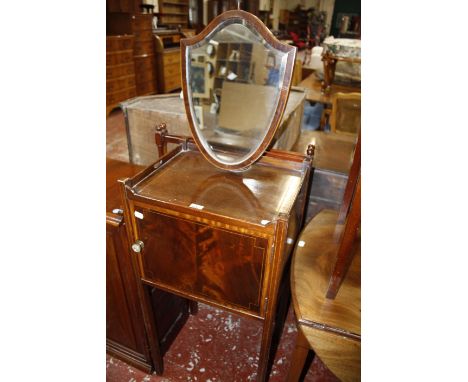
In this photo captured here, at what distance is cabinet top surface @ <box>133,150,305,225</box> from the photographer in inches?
36.5

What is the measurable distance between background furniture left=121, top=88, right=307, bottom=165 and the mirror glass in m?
0.38

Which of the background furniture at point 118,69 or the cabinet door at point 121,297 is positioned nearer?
the cabinet door at point 121,297

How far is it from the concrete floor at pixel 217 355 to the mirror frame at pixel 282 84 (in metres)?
0.74

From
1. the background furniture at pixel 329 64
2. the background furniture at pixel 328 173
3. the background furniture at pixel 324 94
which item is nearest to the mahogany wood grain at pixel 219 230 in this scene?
the background furniture at pixel 328 173

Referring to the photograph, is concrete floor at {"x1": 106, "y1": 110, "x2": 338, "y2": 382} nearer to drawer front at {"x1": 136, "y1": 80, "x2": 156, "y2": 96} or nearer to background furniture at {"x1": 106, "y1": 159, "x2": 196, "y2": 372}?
background furniture at {"x1": 106, "y1": 159, "x2": 196, "y2": 372}

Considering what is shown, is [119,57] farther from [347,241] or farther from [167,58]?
[347,241]

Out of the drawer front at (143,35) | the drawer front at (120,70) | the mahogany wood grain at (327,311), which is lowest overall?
the mahogany wood grain at (327,311)

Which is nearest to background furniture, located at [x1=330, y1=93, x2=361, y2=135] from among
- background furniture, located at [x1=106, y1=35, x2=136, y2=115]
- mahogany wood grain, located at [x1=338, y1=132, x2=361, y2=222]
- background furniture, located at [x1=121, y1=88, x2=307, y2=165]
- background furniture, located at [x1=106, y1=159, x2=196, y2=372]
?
background furniture, located at [x1=121, y1=88, x2=307, y2=165]

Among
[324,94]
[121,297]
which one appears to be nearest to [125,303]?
[121,297]

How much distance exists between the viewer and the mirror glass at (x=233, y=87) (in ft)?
3.46

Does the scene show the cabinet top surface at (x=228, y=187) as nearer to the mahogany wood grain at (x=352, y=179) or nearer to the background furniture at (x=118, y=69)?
the mahogany wood grain at (x=352, y=179)

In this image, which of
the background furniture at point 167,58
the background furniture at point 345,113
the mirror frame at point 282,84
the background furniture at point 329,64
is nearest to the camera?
the mirror frame at point 282,84

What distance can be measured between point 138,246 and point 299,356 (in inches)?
26.4

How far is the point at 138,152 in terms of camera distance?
1984 mm
